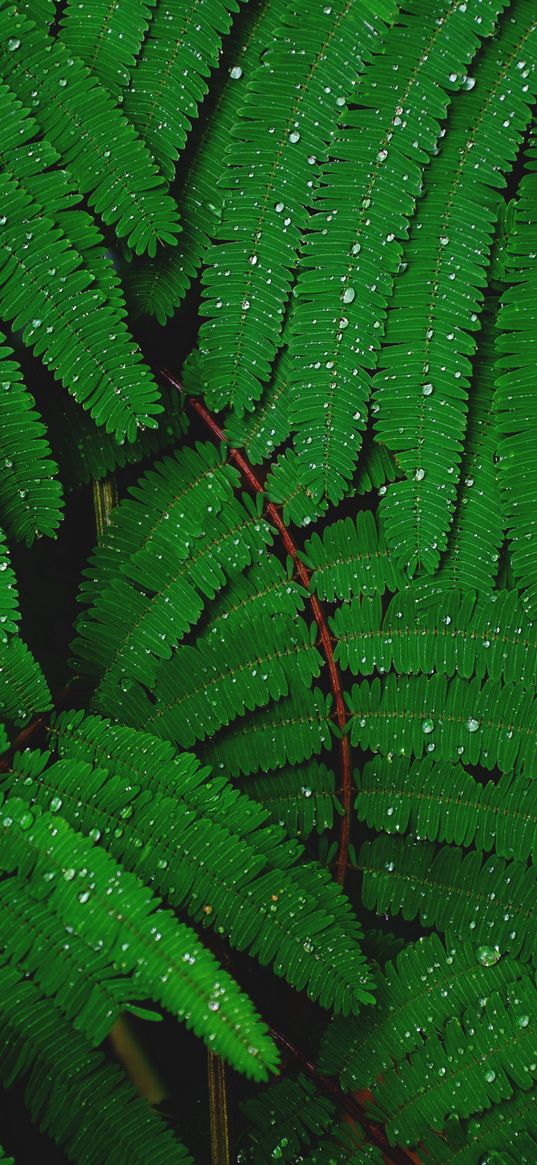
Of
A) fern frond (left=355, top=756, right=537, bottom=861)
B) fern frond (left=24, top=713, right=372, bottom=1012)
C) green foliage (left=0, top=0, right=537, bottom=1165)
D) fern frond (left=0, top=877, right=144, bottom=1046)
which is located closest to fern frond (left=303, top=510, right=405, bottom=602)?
green foliage (left=0, top=0, right=537, bottom=1165)

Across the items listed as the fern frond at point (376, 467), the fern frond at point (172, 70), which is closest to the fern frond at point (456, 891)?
the fern frond at point (376, 467)

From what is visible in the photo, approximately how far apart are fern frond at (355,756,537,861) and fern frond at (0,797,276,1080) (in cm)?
55

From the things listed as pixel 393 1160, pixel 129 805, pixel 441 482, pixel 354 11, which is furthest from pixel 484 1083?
pixel 354 11

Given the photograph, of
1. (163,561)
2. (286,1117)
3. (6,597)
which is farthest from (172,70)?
(286,1117)

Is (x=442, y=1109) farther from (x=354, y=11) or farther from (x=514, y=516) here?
(x=354, y=11)

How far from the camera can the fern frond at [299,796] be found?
176cm

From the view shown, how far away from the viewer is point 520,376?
164 centimetres

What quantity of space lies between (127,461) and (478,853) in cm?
106

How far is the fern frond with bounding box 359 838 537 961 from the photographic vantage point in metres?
1.66

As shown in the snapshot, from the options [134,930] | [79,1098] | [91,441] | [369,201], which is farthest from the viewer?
[91,441]

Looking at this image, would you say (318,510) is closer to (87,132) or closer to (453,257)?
(453,257)

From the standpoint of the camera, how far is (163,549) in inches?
71.1

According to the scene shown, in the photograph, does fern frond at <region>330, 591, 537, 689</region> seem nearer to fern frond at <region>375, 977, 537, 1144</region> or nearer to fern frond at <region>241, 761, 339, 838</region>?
fern frond at <region>241, 761, 339, 838</region>

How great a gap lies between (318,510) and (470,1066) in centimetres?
105
